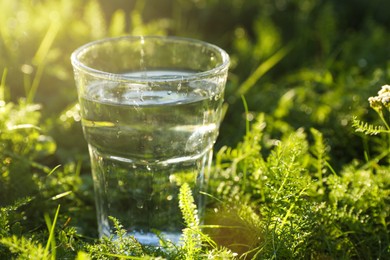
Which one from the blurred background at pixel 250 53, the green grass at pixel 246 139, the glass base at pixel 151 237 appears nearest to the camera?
the green grass at pixel 246 139

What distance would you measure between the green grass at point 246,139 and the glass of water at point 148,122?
0.38 feet

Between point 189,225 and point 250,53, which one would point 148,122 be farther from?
point 250,53

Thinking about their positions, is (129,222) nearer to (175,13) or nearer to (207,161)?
(207,161)

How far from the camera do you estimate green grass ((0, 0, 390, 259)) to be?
1410 millimetres

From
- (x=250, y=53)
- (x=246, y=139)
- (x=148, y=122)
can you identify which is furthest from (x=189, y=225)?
(x=250, y=53)

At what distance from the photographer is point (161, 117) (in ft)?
4.85

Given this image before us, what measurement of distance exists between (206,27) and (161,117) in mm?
2161

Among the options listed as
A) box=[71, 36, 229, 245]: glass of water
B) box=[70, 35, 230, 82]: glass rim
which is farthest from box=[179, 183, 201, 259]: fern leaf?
box=[70, 35, 230, 82]: glass rim

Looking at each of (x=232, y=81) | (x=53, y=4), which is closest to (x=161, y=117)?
(x=232, y=81)

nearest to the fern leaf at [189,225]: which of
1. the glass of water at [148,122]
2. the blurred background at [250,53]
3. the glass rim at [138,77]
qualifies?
the glass of water at [148,122]

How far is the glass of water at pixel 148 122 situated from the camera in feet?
4.71

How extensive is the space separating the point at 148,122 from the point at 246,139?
16.6 inches

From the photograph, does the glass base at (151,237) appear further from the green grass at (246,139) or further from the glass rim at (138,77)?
the glass rim at (138,77)

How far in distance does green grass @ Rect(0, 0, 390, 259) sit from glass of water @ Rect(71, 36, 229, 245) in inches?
4.5
